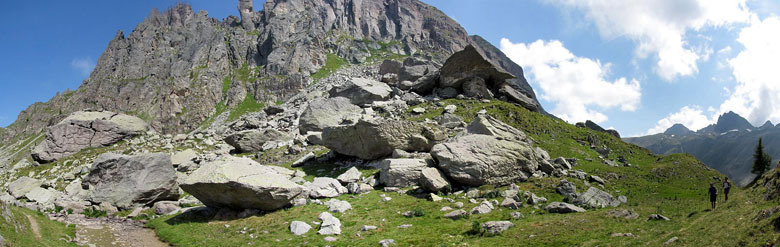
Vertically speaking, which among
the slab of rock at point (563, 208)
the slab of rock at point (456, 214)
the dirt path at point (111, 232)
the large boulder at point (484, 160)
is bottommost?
the dirt path at point (111, 232)

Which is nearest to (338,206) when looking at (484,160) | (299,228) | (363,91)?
(299,228)

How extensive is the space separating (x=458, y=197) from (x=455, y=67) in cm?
4233

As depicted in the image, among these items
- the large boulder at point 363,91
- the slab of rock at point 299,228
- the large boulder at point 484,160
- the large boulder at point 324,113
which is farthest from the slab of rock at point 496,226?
the large boulder at point 363,91

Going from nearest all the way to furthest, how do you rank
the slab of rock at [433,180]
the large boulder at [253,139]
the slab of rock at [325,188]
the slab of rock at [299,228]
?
1. the slab of rock at [299,228]
2. the slab of rock at [433,180]
3. the slab of rock at [325,188]
4. the large boulder at [253,139]

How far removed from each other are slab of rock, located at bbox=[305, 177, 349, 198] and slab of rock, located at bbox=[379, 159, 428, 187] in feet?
12.2

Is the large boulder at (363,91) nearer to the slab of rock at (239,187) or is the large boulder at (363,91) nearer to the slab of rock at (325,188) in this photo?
the slab of rock at (325,188)

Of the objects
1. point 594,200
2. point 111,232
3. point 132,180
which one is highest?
point 132,180

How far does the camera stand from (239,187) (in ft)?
76.0

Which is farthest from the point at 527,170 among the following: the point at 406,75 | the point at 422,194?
the point at 406,75

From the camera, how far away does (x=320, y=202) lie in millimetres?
25938

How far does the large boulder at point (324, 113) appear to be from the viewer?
5072 centimetres

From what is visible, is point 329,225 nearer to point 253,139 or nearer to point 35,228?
point 35,228

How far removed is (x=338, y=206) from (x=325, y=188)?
15.6 feet

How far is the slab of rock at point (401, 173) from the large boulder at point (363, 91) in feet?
100
